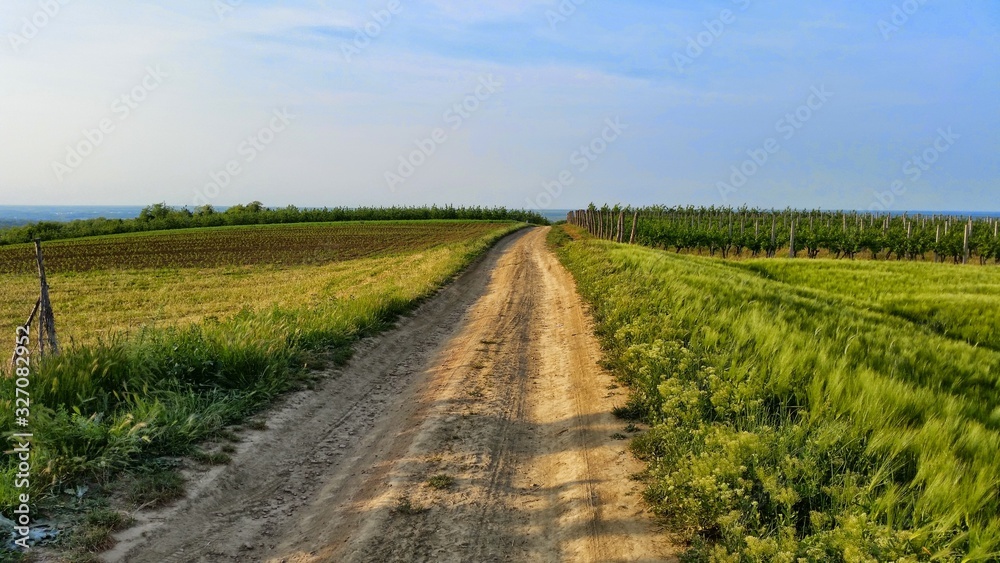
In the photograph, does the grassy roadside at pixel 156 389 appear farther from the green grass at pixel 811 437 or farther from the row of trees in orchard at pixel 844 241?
the row of trees in orchard at pixel 844 241

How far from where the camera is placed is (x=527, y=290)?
49.3 ft

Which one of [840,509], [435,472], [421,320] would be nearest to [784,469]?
[840,509]

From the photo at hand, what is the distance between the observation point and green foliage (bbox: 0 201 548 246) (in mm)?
60094

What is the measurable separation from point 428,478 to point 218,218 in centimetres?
7743

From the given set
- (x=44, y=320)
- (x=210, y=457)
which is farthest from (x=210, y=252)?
(x=210, y=457)

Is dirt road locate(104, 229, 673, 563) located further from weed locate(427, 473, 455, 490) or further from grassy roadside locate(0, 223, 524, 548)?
grassy roadside locate(0, 223, 524, 548)

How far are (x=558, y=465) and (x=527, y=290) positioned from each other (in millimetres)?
10436

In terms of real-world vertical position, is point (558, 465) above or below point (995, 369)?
below

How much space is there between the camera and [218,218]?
72000 millimetres

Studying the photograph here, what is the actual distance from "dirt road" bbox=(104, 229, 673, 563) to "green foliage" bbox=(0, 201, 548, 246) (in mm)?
57064

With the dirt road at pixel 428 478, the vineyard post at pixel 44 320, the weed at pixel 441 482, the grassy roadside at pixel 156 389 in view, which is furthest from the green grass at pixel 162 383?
the weed at pixel 441 482

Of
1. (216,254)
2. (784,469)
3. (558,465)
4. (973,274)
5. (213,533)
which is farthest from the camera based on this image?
(216,254)

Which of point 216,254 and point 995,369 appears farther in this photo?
Answer: point 216,254

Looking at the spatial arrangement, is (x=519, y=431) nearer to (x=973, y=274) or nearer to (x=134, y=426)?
(x=134, y=426)
